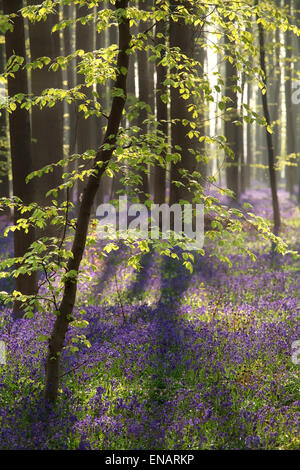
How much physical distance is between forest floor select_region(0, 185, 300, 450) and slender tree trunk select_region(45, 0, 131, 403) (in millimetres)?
204

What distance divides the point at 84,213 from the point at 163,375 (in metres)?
2.67

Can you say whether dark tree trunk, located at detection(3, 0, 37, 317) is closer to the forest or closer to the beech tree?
the forest

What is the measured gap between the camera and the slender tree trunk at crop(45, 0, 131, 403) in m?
4.91

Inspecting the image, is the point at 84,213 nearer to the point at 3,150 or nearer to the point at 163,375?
the point at 163,375

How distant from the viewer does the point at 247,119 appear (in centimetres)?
465

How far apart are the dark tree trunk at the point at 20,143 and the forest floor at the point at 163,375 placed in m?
1.24

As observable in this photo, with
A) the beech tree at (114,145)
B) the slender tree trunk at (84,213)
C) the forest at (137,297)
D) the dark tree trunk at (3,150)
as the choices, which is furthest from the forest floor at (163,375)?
the dark tree trunk at (3,150)

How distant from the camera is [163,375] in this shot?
20.7 feet

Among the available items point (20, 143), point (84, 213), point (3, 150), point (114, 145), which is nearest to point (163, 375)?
point (84, 213)

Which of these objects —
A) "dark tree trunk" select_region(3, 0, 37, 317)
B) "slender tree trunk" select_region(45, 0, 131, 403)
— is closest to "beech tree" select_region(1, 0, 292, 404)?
"slender tree trunk" select_region(45, 0, 131, 403)

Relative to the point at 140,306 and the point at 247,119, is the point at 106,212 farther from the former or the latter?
the point at 247,119

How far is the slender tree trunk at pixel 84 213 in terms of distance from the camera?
4.91 m

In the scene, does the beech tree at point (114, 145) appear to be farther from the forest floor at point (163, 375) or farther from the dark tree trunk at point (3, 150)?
the dark tree trunk at point (3, 150)

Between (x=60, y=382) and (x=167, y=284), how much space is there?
5.03 metres
